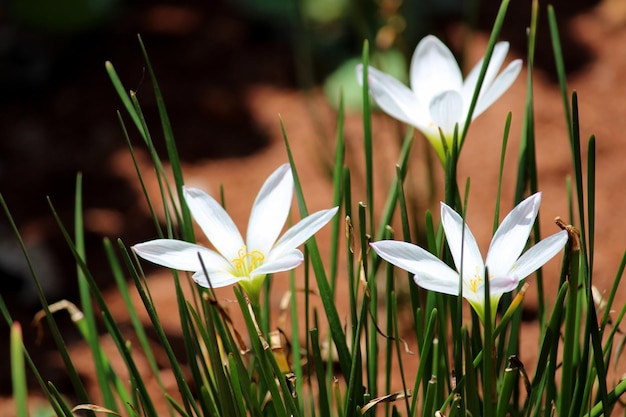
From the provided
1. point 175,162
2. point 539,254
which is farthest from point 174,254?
point 539,254

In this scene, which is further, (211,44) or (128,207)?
(211,44)

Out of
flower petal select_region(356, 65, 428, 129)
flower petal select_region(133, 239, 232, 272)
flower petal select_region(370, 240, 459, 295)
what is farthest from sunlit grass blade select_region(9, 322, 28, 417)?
flower petal select_region(356, 65, 428, 129)

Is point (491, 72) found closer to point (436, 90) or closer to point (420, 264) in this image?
point (436, 90)

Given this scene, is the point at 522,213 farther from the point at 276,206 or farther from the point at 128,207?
the point at 128,207

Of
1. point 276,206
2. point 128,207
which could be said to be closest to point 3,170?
point 128,207

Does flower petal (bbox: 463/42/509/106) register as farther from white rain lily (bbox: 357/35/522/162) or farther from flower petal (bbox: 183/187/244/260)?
flower petal (bbox: 183/187/244/260)

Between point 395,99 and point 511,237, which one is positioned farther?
point 395,99
